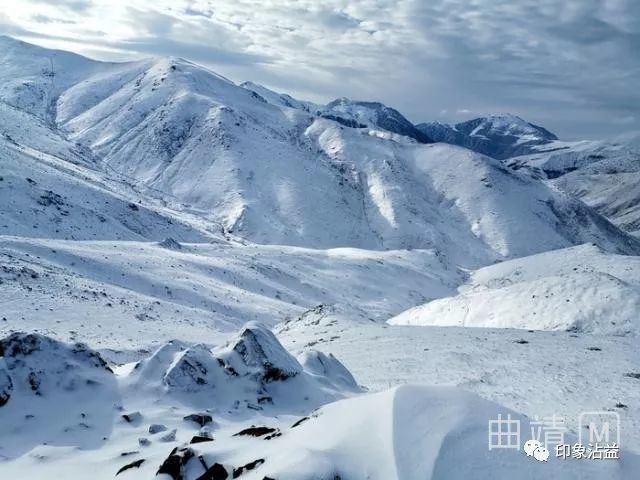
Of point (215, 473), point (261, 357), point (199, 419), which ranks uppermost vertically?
point (215, 473)

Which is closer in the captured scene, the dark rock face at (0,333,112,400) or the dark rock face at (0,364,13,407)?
the dark rock face at (0,364,13,407)

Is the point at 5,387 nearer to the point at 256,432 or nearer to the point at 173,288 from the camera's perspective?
the point at 256,432

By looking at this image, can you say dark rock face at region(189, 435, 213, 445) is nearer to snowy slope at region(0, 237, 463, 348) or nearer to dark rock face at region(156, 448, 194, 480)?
dark rock face at region(156, 448, 194, 480)

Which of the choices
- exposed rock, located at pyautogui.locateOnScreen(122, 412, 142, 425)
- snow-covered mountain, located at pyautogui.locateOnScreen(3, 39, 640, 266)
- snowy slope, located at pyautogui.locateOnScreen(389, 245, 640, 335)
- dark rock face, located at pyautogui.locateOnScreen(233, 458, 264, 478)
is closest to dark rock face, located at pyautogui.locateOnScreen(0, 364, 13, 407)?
exposed rock, located at pyautogui.locateOnScreen(122, 412, 142, 425)

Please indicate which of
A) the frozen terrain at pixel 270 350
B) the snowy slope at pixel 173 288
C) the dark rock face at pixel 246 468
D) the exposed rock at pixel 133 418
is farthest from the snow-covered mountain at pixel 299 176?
the dark rock face at pixel 246 468

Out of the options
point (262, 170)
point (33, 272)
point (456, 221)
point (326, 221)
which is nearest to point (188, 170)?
point (262, 170)

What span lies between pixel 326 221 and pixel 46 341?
11076 centimetres

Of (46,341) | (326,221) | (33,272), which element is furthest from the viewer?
(326,221)

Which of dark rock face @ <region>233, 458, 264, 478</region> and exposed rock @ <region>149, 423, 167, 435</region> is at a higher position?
dark rock face @ <region>233, 458, 264, 478</region>

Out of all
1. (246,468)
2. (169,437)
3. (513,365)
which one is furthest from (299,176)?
(246,468)

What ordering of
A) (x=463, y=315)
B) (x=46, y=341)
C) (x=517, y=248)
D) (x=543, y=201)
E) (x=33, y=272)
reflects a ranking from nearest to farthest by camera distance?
(x=46, y=341), (x=33, y=272), (x=463, y=315), (x=517, y=248), (x=543, y=201)

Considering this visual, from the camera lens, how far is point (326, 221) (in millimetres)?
122688

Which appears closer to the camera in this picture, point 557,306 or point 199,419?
point 199,419

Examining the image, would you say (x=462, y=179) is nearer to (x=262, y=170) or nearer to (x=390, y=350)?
(x=262, y=170)
